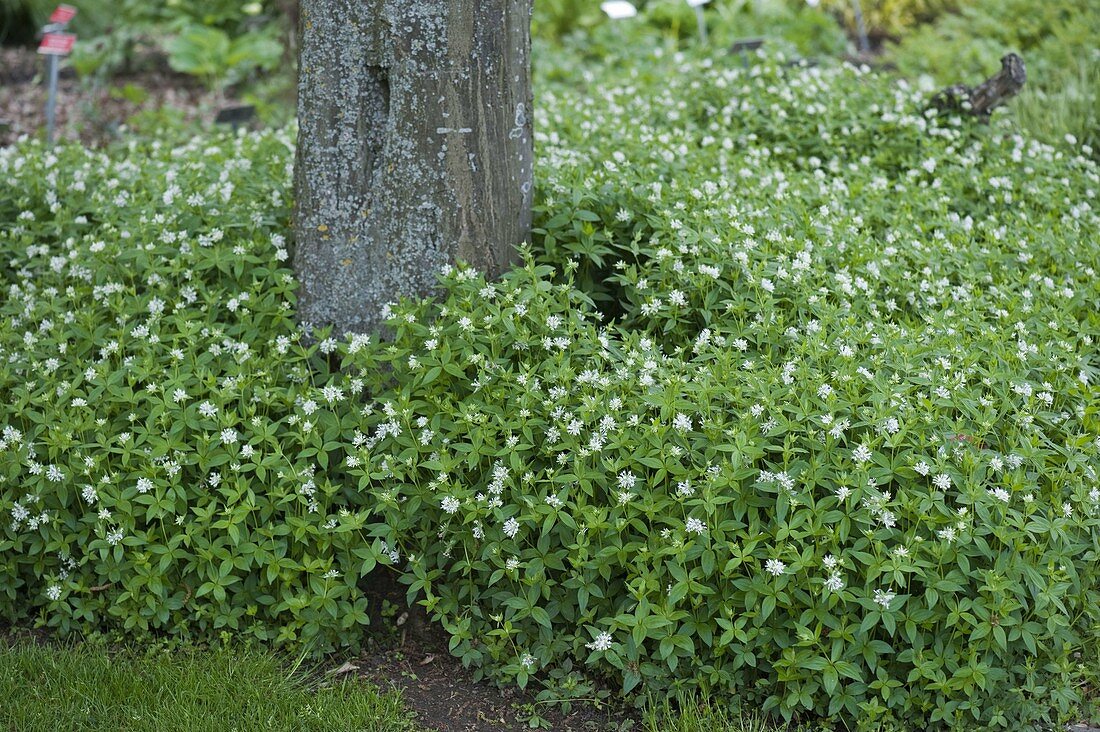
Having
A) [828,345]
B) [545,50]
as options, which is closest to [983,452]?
[828,345]

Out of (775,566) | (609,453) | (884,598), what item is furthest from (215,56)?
(884,598)

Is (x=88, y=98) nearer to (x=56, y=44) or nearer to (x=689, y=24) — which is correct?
(x=56, y=44)

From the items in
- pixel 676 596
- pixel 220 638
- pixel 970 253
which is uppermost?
pixel 970 253

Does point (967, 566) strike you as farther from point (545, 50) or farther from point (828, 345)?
point (545, 50)

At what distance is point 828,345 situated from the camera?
12.0 feet

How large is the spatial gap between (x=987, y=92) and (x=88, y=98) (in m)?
7.58

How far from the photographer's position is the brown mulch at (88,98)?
8305mm

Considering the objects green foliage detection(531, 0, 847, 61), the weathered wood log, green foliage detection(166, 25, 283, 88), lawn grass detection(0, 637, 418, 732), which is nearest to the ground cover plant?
lawn grass detection(0, 637, 418, 732)

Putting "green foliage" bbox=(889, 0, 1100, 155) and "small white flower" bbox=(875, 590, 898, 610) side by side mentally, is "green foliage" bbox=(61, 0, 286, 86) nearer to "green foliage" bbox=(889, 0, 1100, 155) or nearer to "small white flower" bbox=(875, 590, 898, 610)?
"green foliage" bbox=(889, 0, 1100, 155)

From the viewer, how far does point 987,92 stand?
619cm

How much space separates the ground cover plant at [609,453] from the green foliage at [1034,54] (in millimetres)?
2369

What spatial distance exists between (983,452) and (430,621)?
191 centimetres

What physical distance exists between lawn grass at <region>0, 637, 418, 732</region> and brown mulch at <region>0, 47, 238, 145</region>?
558 cm

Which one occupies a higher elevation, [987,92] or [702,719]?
[987,92]
